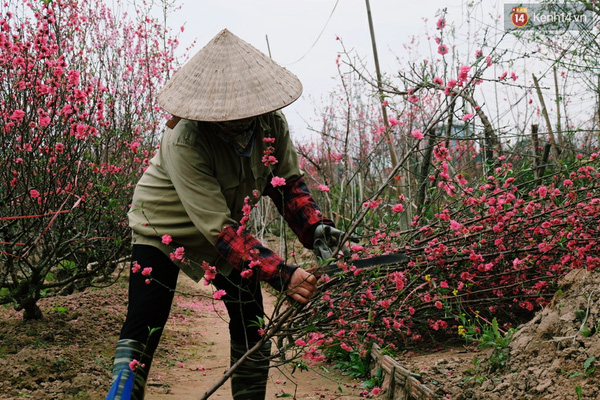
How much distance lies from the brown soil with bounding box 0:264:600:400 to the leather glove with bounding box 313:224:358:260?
519 millimetres

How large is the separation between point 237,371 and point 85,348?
7.98ft

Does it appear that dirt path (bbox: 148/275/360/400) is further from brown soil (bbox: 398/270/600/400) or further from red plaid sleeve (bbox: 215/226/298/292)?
brown soil (bbox: 398/270/600/400)

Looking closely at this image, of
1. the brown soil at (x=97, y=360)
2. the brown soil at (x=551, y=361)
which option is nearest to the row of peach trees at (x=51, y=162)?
the brown soil at (x=97, y=360)

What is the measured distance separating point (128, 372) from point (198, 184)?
86 cm

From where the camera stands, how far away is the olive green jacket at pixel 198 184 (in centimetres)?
236

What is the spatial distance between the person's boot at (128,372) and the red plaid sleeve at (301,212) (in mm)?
893

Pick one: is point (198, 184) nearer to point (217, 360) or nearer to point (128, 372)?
point (128, 372)

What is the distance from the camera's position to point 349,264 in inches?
95.5

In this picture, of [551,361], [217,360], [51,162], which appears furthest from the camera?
[217,360]

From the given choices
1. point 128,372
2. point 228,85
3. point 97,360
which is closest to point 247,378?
point 128,372

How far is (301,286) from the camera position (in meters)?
2.20

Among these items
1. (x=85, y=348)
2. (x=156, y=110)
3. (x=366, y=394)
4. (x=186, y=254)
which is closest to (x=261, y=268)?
(x=186, y=254)

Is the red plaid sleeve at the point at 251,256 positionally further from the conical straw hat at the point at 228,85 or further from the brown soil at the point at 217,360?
the conical straw hat at the point at 228,85

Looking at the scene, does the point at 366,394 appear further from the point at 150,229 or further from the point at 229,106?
the point at 229,106
